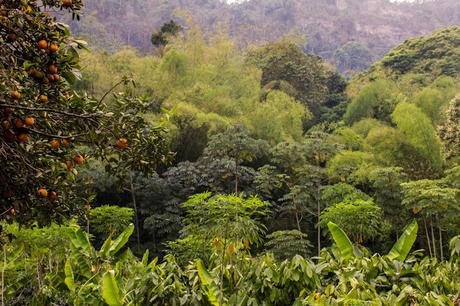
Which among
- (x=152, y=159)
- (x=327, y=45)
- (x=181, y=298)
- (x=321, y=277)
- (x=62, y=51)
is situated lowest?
(x=327, y=45)

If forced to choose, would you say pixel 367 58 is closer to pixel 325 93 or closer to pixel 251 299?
pixel 325 93

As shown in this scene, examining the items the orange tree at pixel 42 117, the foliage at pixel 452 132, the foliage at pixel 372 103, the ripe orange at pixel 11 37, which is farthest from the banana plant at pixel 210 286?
the foliage at pixel 372 103

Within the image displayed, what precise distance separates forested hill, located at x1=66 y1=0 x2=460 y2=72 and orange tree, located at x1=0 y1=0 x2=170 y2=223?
3860 cm

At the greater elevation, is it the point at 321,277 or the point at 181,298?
the point at 321,277

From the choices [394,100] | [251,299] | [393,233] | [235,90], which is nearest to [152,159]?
[251,299]

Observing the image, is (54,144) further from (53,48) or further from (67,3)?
(67,3)

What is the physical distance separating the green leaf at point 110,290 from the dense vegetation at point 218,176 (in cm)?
2

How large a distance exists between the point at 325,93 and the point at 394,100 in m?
5.56

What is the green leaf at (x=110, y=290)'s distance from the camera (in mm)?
2906

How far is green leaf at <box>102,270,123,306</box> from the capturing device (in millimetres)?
2906

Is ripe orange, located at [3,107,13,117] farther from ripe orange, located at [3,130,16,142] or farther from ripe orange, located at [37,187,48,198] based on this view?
ripe orange, located at [37,187,48,198]

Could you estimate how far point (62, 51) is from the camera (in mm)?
2520

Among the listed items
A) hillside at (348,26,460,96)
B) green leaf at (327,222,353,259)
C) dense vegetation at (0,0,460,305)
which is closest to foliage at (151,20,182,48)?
dense vegetation at (0,0,460,305)

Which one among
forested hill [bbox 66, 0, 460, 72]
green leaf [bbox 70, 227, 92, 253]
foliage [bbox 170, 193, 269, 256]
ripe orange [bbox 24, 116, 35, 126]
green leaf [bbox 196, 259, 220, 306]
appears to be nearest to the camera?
ripe orange [bbox 24, 116, 35, 126]
